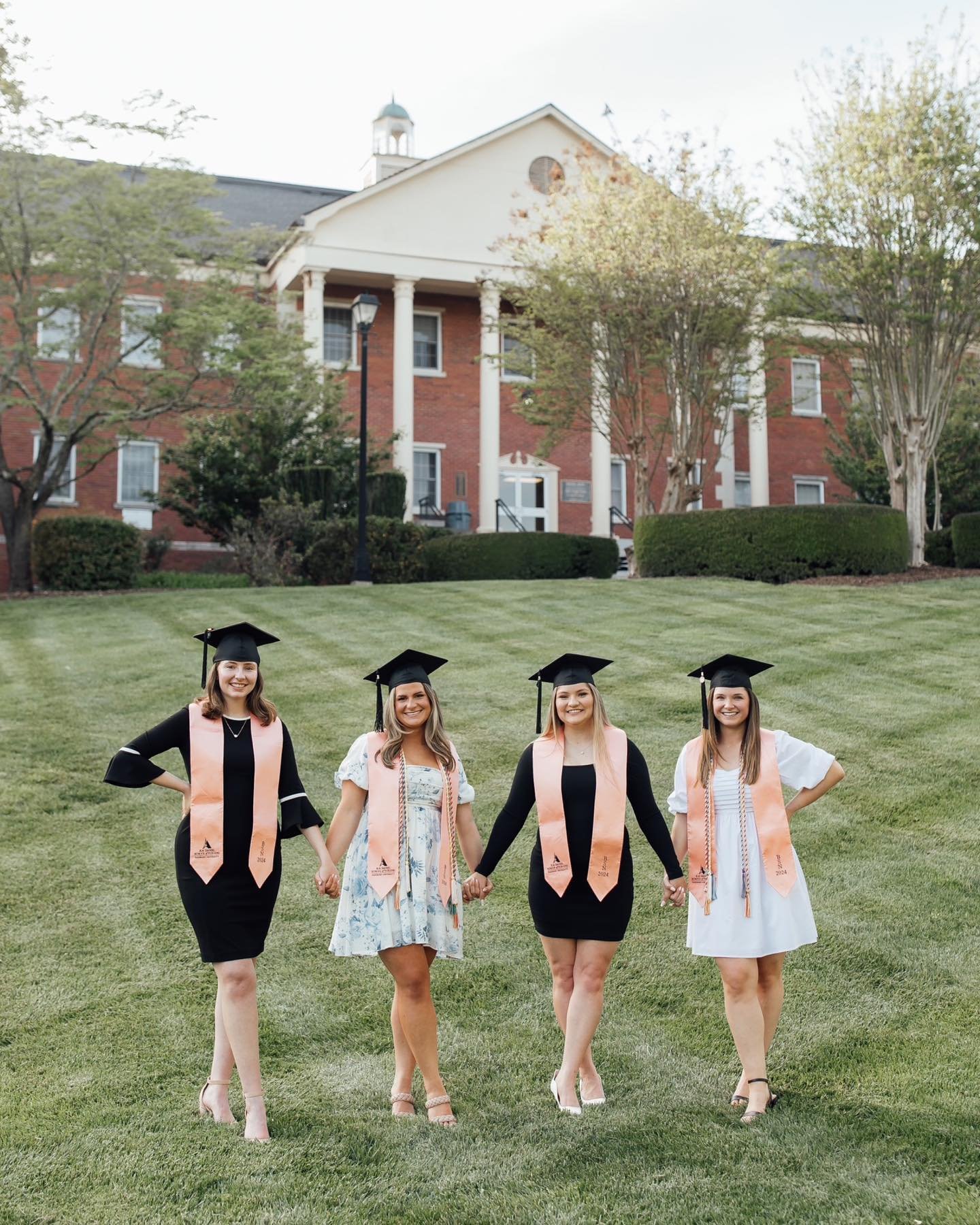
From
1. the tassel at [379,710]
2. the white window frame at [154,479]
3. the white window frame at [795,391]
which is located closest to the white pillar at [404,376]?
the white window frame at [154,479]

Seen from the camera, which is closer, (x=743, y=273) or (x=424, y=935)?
(x=424, y=935)

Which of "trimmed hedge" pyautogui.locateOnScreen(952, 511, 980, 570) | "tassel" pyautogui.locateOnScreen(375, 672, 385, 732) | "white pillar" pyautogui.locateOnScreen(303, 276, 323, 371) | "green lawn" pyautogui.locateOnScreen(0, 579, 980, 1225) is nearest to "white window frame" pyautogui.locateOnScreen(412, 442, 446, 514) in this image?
"white pillar" pyautogui.locateOnScreen(303, 276, 323, 371)

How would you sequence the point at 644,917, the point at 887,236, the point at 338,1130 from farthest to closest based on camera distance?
the point at 887,236, the point at 644,917, the point at 338,1130

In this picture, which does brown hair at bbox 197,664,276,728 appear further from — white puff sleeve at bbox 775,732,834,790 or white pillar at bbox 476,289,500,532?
white pillar at bbox 476,289,500,532

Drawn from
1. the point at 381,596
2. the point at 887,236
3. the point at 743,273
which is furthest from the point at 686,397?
the point at 381,596

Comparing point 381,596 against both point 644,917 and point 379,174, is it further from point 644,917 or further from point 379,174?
point 379,174

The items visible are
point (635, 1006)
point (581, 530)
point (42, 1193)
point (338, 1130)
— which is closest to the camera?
point (42, 1193)

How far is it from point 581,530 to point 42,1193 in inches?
1184

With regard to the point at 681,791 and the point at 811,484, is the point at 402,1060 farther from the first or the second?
the point at 811,484

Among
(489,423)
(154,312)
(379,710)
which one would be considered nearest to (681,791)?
(379,710)

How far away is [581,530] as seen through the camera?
33.6 meters

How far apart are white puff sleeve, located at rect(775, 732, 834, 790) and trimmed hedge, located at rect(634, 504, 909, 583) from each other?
14293mm

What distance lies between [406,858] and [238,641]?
1.06m

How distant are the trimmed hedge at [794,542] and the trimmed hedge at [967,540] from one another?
85.7 inches
